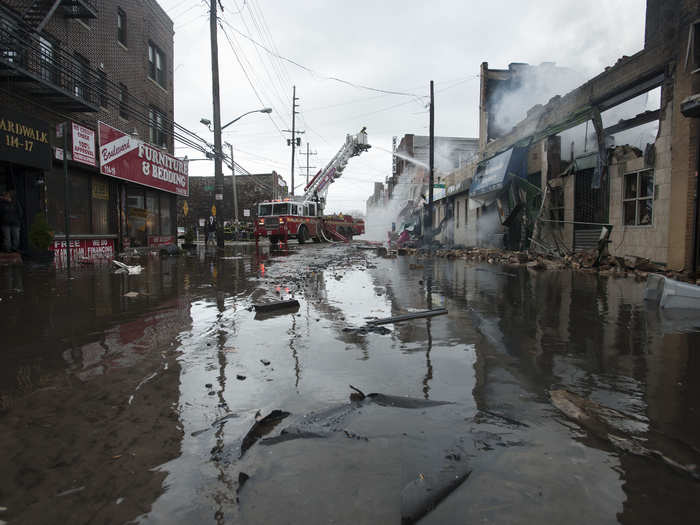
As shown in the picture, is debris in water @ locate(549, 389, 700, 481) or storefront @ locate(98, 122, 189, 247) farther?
storefront @ locate(98, 122, 189, 247)

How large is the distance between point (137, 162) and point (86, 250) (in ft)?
16.4

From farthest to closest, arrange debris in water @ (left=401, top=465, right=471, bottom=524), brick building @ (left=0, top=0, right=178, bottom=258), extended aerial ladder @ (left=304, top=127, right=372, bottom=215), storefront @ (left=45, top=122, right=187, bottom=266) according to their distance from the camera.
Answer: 1. extended aerial ladder @ (left=304, top=127, right=372, bottom=215)
2. storefront @ (left=45, top=122, right=187, bottom=266)
3. brick building @ (left=0, top=0, right=178, bottom=258)
4. debris in water @ (left=401, top=465, right=471, bottom=524)

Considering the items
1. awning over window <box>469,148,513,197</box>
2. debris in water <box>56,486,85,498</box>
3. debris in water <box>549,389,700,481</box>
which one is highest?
awning over window <box>469,148,513,197</box>

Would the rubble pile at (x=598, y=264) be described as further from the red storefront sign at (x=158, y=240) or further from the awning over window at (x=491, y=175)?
the red storefront sign at (x=158, y=240)

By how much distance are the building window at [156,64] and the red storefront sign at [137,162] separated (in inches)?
157

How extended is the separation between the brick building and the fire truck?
5.60m

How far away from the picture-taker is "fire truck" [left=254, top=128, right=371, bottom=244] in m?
27.4

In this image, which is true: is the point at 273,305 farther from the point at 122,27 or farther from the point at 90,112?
the point at 122,27

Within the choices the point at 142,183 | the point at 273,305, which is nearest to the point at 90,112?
the point at 142,183

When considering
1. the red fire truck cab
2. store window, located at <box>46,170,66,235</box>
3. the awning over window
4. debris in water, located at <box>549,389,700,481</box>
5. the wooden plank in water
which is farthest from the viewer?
the red fire truck cab

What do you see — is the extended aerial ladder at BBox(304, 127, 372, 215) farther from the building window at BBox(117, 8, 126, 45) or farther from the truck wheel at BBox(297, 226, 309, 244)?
the building window at BBox(117, 8, 126, 45)

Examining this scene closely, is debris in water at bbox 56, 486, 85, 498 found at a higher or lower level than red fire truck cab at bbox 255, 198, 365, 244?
lower

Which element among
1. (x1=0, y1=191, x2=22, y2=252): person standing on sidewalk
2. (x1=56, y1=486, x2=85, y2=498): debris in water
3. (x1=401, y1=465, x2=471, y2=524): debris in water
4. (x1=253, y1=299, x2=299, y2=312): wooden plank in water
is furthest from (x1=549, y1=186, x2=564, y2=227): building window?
(x1=0, y1=191, x2=22, y2=252): person standing on sidewalk

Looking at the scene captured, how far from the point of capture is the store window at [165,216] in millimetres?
23438
